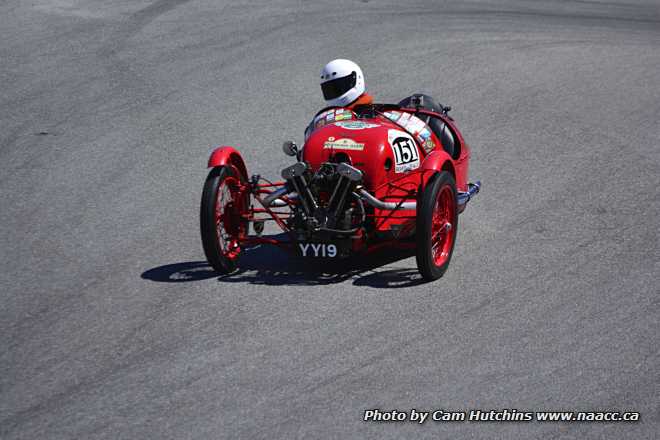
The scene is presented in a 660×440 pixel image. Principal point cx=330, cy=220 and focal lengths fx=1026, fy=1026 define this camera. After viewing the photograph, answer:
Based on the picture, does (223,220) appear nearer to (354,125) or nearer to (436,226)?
(354,125)

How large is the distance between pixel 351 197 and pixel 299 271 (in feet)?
2.60

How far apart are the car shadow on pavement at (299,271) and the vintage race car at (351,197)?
0.51 ft

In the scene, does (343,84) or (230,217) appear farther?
(343,84)

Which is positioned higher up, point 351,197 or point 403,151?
point 403,151

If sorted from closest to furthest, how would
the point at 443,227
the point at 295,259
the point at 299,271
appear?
the point at 443,227
the point at 299,271
the point at 295,259

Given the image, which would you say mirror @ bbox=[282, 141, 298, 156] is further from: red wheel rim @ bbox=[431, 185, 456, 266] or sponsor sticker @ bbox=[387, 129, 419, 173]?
red wheel rim @ bbox=[431, 185, 456, 266]

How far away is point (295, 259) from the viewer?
8.83 metres

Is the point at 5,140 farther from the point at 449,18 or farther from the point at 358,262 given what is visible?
the point at 449,18

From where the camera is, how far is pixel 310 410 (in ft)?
19.5

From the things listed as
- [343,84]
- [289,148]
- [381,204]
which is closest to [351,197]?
[381,204]

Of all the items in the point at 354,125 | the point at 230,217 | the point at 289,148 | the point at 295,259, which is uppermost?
the point at 354,125

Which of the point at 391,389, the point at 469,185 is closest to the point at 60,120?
the point at 469,185

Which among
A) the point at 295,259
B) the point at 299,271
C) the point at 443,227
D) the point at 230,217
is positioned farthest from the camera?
the point at 295,259

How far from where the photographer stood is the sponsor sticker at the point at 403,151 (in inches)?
334
